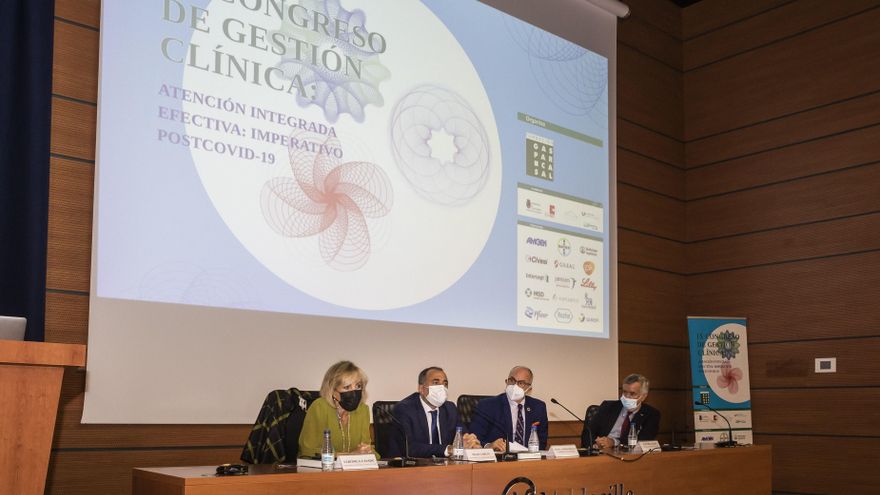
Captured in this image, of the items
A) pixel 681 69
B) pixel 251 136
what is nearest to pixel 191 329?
pixel 251 136

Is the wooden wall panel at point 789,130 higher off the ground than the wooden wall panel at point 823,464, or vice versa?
the wooden wall panel at point 789,130

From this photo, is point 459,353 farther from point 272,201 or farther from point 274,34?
point 274,34

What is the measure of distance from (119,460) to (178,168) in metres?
1.36

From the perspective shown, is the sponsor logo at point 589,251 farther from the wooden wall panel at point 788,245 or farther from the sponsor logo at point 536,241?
the wooden wall panel at point 788,245

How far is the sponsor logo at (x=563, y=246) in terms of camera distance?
18.9 feet

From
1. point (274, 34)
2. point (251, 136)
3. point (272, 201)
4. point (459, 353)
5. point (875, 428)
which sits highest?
point (274, 34)

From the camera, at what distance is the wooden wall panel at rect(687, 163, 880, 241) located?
617 cm

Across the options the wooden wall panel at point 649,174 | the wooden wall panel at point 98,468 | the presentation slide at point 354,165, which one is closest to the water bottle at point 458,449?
the presentation slide at point 354,165

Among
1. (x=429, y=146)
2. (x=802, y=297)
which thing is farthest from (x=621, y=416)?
(x=802, y=297)

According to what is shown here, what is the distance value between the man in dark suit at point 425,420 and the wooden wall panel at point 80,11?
7.54ft

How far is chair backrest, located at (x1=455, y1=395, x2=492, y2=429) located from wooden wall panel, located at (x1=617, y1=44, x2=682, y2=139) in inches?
118

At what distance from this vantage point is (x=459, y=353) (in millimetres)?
5152

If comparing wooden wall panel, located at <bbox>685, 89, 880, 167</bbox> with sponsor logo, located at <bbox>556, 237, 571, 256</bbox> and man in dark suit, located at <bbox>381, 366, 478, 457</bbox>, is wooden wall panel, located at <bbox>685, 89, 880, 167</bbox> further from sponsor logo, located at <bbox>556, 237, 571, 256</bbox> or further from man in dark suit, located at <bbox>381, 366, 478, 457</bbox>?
man in dark suit, located at <bbox>381, 366, 478, 457</bbox>

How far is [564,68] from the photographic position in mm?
6125
